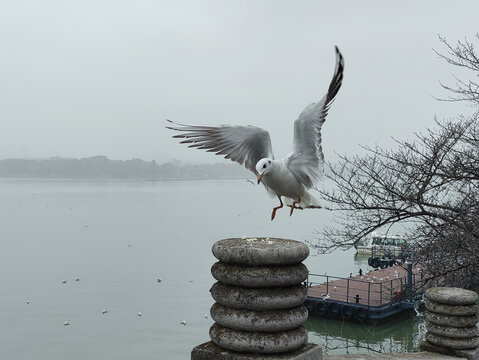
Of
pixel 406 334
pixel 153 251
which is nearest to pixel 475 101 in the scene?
pixel 406 334

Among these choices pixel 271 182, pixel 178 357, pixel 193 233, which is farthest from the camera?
pixel 193 233

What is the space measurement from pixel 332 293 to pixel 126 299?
14660 millimetres

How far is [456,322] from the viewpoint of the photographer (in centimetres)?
586

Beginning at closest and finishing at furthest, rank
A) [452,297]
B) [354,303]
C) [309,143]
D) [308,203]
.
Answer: [309,143] < [308,203] < [452,297] < [354,303]

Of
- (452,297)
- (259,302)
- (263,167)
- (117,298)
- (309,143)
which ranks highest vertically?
(309,143)

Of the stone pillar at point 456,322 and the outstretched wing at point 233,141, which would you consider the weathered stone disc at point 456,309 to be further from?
the outstretched wing at point 233,141

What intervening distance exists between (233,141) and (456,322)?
3.58 meters

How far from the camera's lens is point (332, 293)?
2878 cm

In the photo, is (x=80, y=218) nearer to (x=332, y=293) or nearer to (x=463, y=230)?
(x=332, y=293)

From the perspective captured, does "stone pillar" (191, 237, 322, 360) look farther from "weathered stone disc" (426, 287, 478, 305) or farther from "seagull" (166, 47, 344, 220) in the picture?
"weathered stone disc" (426, 287, 478, 305)

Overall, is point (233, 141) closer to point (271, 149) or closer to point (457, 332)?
point (271, 149)

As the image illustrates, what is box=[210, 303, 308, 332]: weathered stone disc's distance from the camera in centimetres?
372

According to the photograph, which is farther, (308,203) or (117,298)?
(117,298)


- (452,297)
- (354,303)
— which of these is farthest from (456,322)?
(354,303)
